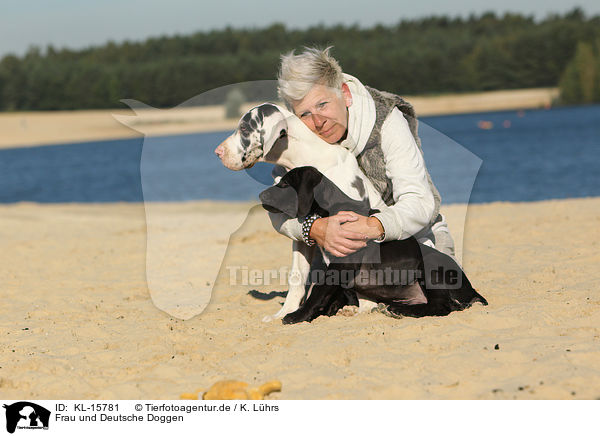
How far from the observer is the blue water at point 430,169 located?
5.54 metres

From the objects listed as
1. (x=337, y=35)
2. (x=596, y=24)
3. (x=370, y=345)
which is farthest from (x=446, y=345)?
(x=337, y=35)

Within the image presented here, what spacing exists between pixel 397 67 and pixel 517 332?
70069mm

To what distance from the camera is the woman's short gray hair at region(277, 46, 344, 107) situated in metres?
4.07

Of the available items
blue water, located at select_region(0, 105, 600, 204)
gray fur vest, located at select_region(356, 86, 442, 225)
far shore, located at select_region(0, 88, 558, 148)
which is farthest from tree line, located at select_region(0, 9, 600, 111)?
gray fur vest, located at select_region(356, 86, 442, 225)

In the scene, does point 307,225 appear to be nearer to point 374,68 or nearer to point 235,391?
point 235,391

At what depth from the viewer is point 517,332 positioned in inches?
157

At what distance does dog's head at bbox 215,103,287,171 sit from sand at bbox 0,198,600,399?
115cm

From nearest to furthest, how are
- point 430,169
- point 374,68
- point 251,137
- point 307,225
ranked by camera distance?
1. point 251,137
2. point 307,225
3. point 430,169
4. point 374,68

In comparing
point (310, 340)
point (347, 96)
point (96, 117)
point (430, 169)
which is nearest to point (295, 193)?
point (347, 96)

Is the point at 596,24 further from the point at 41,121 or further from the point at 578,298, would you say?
the point at 578,298

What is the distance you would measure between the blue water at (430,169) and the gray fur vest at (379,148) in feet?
1.05
